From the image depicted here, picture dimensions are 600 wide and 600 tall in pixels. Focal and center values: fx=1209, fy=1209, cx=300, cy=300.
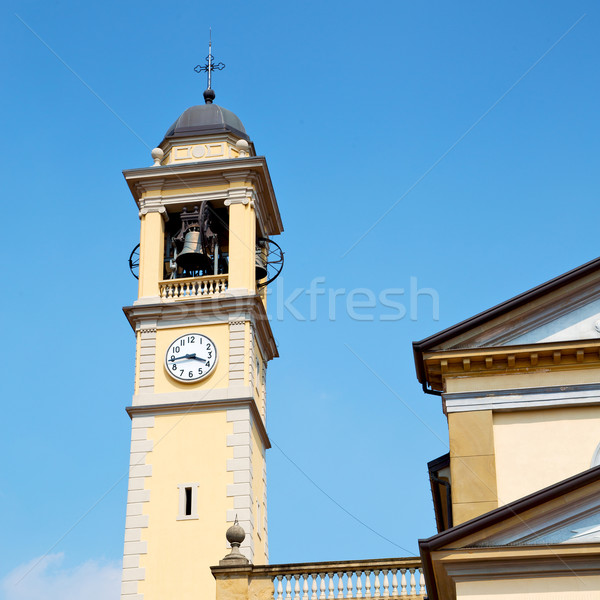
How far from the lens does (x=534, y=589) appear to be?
17.3 meters

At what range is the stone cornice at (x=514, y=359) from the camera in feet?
73.5

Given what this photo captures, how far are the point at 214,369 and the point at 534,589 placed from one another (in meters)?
18.6

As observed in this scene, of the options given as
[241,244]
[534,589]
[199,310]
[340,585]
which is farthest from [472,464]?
[241,244]

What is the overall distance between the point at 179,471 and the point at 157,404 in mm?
2130

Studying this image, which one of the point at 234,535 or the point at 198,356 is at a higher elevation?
the point at 198,356

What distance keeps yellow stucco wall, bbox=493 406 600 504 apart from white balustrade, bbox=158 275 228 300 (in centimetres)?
1537

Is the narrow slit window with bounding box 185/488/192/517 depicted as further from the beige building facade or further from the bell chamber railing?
the bell chamber railing

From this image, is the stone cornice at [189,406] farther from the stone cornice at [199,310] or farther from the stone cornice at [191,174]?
the stone cornice at [191,174]

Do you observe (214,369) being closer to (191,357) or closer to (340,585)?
(191,357)

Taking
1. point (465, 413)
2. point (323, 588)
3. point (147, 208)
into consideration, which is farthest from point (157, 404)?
point (465, 413)

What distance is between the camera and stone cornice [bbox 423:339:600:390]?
73.5ft

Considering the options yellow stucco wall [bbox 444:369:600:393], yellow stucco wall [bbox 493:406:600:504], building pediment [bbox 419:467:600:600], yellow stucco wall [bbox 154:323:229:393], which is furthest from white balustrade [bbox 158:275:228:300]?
building pediment [bbox 419:467:600:600]

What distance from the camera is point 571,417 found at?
22188 mm

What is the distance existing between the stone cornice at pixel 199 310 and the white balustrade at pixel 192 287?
397 mm
